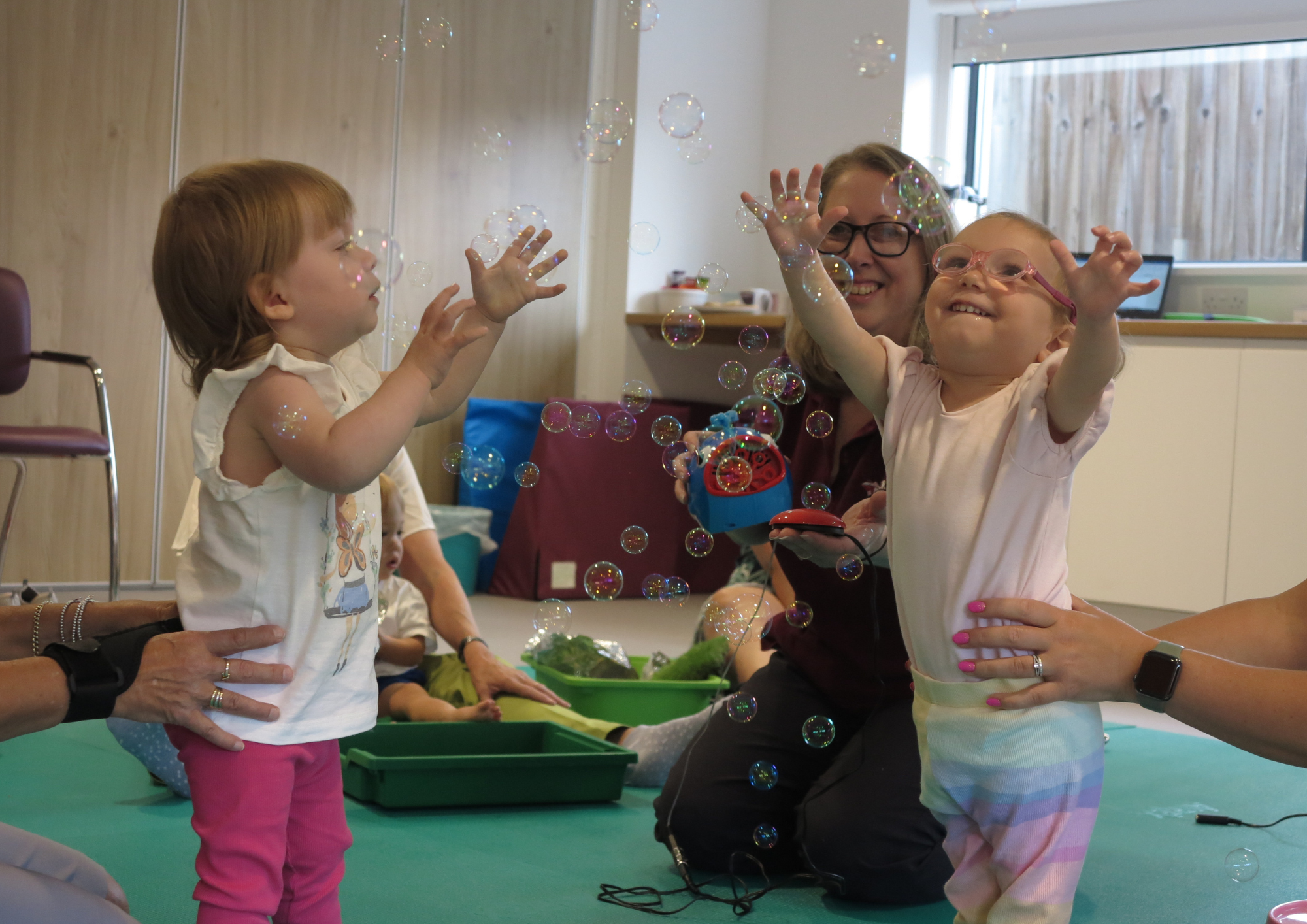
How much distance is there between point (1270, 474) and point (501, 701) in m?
2.23

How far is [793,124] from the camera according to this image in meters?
4.70

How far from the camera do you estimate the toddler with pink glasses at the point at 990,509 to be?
3.43 ft

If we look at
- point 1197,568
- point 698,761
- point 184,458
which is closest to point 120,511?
point 184,458

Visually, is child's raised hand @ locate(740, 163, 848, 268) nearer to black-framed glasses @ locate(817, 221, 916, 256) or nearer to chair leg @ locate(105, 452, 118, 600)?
black-framed glasses @ locate(817, 221, 916, 256)

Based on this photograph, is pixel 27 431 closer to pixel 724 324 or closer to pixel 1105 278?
pixel 724 324

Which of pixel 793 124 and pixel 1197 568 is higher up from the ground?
pixel 793 124

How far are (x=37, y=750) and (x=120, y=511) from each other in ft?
5.46

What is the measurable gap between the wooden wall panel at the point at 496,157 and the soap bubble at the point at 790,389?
283 centimetres

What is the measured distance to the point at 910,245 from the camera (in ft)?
5.24

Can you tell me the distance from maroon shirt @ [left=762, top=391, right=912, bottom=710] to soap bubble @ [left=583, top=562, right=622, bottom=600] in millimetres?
245

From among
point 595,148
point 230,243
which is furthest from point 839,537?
point 595,148

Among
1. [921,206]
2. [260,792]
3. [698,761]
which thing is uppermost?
[921,206]

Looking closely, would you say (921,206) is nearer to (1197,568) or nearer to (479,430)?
(1197,568)

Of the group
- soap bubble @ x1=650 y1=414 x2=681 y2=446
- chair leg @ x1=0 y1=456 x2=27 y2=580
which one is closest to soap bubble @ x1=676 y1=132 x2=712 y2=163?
soap bubble @ x1=650 y1=414 x2=681 y2=446
